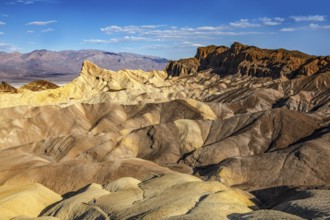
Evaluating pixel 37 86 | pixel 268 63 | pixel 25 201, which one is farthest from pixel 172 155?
pixel 268 63

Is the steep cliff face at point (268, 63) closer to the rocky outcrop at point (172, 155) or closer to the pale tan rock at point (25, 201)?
the rocky outcrop at point (172, 155)

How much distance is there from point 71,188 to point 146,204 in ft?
66.9

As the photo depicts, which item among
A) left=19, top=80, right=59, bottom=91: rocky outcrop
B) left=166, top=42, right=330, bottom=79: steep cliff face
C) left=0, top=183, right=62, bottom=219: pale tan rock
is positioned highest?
left=166, top=42, right=330, bottom=79: steep cliff face

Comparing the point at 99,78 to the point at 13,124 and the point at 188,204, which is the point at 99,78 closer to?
the point at 13,124

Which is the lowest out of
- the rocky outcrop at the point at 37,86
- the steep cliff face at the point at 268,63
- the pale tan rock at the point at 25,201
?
the pale tan rock at the point at 25,201

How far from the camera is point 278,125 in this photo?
7650 cm

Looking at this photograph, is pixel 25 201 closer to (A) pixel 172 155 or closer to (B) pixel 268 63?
(A) pixel 172 155

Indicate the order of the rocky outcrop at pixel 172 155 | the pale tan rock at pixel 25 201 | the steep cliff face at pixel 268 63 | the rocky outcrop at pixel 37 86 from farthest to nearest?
the steep cliff face at pixel 268 63 → the rocky outcrop at pixel 37 86 → the pale tan rock at pixel 25 201 → the rocky outcrop at pixel 172 155

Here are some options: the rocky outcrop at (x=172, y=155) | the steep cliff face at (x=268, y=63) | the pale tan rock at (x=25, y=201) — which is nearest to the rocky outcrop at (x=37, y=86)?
the rocky outcrop at (x=172, y=155)

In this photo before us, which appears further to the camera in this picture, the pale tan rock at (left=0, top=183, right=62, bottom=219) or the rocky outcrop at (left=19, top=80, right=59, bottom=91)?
the rocky outcrop at (left=19, top=80, right=59, bottom=91)

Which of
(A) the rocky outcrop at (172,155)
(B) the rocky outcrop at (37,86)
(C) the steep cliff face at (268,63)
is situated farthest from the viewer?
(C) the steep cliff face at (268,63)

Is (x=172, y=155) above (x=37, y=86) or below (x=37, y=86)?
below

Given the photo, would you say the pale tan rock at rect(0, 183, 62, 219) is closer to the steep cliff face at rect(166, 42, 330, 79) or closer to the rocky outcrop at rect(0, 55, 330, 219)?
the rocky outcrop at rect(0, 55, 330, 219)

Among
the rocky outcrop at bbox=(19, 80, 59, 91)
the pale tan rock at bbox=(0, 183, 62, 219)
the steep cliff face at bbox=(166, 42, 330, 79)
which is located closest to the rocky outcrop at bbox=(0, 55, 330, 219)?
the pale tan rock at bbox=(0, 183, 62, 219)
